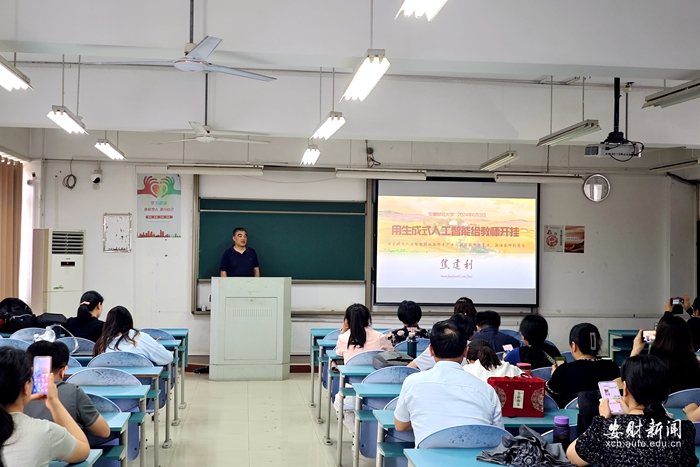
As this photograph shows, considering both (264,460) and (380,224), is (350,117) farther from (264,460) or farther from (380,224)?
(264,460)

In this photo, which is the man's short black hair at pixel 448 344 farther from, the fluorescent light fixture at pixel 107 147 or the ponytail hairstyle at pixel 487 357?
the fluorescent light fixture at pixel 107 147

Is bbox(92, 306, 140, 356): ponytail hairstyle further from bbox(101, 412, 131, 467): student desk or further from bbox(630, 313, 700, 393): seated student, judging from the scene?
bbox(630, 313, 700, 393): seated student

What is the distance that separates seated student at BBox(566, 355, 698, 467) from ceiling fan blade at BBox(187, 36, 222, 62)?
2.69 m

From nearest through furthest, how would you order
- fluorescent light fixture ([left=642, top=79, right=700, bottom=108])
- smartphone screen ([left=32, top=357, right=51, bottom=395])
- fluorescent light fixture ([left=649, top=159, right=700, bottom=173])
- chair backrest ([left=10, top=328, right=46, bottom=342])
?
smartphone screen ([left=32, top=357, right=51, bottom=395])
fluorescent light fixture ([left=642, top=79, right=700, bottom=108])
chair backrest ([left=10, top=328, right=46, bottom=342])
fluorescent light fixture ([left=649, top=159, right=700, bottom=173])

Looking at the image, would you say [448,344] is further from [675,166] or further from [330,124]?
[675,166]

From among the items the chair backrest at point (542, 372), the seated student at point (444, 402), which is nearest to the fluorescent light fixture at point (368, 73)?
the seated student at point (444, 402)

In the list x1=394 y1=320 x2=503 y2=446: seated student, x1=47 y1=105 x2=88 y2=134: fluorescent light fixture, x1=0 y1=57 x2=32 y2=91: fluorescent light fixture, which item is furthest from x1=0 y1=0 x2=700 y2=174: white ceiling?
x1=394 y1=320 x2=503 y2=446: seated student

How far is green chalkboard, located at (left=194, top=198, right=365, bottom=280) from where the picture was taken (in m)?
9.34

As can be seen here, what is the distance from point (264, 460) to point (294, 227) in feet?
15.1

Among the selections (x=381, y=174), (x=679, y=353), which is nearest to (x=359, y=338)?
(x=679, y=353)

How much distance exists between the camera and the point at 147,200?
365 inches

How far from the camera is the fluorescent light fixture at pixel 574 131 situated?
5.96 meters

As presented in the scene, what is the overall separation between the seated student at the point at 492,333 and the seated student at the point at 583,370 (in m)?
1.40

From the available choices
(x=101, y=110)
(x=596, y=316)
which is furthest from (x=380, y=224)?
(x=101, y=110)
